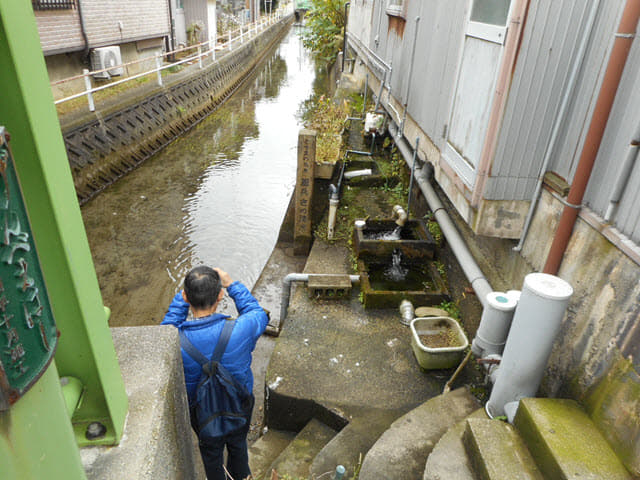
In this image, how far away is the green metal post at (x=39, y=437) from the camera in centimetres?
95

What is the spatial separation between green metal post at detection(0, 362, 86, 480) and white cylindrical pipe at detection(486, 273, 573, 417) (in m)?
2.92

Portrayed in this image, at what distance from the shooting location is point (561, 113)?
139 inches

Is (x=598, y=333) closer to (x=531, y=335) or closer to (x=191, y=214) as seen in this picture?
(x=531, y=335)

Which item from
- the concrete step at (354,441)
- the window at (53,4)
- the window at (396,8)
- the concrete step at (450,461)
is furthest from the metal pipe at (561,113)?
the window at (53,4)

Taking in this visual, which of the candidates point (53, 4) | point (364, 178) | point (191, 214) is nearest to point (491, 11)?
point (364, 178)

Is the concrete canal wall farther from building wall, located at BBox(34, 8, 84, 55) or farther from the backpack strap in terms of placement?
the backpack strap

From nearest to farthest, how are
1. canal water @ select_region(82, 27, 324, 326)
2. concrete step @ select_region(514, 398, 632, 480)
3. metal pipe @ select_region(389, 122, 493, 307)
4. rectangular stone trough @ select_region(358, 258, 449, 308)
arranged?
concrete step @ select_region(514, 398, 632, 480)
metal pipe @ select_region(389, 122, 493, 307)
rectangular stone trough @ select_region(358, 258, 449, 308)
canal water @ select_region(82, 27, 324, 326)

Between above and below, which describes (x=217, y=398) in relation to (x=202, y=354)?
below

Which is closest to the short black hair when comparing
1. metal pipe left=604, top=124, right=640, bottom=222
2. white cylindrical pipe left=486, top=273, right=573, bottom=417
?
white cylindrical pipe left=486, top=273, right=573, bottom=417

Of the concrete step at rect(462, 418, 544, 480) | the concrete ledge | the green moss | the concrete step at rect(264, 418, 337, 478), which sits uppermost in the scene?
the concrete ledge

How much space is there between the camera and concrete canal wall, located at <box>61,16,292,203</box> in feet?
36.3

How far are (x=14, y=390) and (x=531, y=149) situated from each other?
4.02 metres

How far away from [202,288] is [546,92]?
3207 millimetres

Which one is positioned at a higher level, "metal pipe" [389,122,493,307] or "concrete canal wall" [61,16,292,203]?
"metal pipe" [389,122,493,307]
